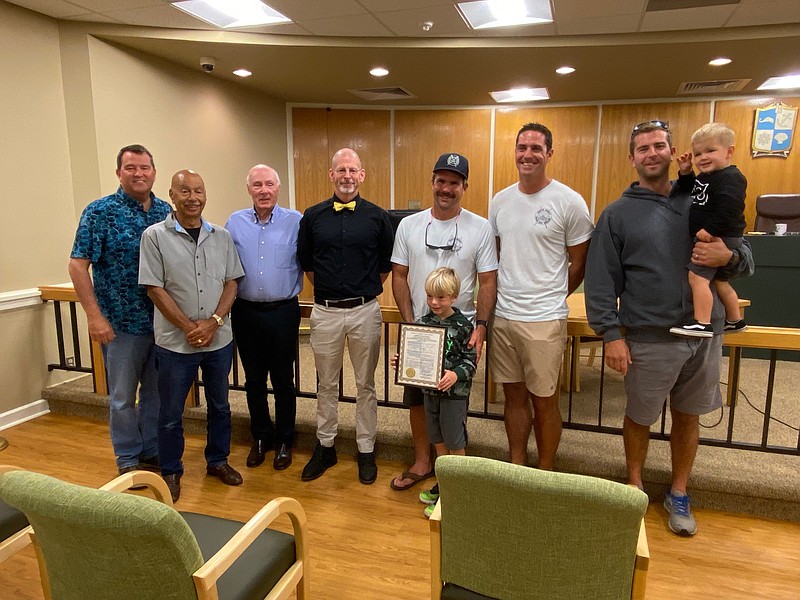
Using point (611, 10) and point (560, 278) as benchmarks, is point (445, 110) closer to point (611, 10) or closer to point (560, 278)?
point (611, 10)

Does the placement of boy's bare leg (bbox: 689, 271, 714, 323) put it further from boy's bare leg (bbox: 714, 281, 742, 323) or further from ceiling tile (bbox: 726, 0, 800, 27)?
ceiling tile (bbox: 726, 0, 800, 27)

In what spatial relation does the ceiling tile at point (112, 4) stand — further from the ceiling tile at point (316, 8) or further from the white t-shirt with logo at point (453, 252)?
the white t-shirt with logo at point (453, 252)

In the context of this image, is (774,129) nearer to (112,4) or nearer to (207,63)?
(207,63)

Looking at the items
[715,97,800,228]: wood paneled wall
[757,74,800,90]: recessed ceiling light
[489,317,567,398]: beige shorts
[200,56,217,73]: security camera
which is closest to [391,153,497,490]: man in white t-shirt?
[489,317,567,398]: beige shorts

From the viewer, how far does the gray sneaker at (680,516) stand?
91.9 inches

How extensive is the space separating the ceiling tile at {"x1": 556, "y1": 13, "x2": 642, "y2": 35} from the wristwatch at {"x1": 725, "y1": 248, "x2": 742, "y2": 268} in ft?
7.99

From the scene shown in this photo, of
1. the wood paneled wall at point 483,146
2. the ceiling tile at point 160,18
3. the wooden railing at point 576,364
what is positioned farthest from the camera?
the wood paneled wall at point 483,146

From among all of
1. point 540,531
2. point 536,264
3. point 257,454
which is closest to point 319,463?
point 257,454

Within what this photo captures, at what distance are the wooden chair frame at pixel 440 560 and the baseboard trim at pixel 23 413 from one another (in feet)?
11.2

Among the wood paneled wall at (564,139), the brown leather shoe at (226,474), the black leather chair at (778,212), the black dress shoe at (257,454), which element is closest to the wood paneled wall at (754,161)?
the black leather chair at (778,212)

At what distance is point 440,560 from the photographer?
1.37 m

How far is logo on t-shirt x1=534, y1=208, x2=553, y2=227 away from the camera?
90.6 inches

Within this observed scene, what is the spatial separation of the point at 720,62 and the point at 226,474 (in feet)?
16.9

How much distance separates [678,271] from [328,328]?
1583 mm
